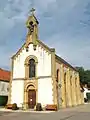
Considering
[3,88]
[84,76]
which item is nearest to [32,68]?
[3,88]

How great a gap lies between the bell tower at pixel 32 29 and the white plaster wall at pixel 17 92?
6.19m

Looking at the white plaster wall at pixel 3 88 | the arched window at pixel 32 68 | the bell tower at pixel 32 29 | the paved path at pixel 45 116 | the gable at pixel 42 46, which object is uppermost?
the bell tower at pixel 32 29

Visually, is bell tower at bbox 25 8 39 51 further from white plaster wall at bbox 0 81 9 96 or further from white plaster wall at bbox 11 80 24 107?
white plaster wall at bbox 0 81 9 96

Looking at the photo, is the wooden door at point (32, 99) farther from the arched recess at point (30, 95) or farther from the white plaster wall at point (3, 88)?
the white plaster wall at point (3, 88)

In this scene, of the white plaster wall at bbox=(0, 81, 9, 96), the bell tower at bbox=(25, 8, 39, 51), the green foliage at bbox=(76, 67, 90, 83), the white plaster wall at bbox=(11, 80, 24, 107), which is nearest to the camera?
the white plaster wall at bbox=(11, 80, 24, 107)

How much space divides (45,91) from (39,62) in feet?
15.5

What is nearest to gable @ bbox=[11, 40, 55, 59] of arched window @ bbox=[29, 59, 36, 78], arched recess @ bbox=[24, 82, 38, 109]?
arched window @ bbox=[29, 59, 36, 78]

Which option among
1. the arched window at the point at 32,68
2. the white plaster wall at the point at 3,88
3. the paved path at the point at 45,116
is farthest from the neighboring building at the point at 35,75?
the white plaster wall at the point at 3,88

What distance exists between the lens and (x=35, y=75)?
39.8 meters

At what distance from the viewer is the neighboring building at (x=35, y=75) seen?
38406 millimetres

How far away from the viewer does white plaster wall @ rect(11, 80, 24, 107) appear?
39834mm

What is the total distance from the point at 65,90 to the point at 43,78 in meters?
8.02

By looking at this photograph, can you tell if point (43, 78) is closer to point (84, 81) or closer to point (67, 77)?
point (67, 77)

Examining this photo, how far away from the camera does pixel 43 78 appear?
38938mm
